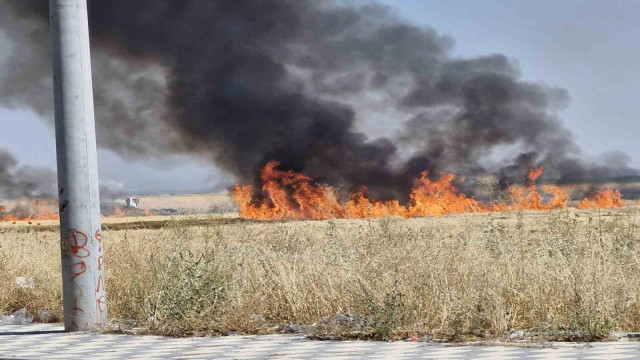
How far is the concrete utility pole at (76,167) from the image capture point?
10.2m

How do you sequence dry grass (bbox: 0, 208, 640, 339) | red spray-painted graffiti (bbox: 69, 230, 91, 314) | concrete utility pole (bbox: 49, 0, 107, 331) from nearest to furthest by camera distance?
dry grass (bbox: 0, 208, 640, 339)
concrete utility pole (bbox: 49, 0, 107, 331)
red spray-painted graffiti (bbox: 69, 230, 91, 314)

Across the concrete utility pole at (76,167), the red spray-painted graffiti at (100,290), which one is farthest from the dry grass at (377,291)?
the concrete utility pole at (76,167)

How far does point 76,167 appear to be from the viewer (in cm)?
1026

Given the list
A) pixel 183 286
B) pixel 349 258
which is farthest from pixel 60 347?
pixel 349 258

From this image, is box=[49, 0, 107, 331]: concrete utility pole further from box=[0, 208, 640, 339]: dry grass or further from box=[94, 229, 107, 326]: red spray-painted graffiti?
box=[0, 208, 640, 339]: dry grass

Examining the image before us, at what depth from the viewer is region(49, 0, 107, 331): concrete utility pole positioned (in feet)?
33.4

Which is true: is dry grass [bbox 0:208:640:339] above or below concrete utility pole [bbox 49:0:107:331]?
below

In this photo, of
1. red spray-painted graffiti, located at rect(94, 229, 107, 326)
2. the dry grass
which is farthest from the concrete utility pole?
the dry grass

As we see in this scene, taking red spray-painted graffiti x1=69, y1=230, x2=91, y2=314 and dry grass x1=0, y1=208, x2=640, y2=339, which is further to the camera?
red spray-painted graffiti x1=69, y1=230, x2=91, y2=314

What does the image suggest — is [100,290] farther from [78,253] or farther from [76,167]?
[76,167]

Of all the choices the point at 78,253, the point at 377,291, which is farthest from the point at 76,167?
the point at 377,291

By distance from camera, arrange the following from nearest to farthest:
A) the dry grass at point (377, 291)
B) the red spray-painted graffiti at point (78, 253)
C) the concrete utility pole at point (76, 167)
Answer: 1. the dry grass at point (377, 291)
2. the concrete utility pole at point (76, 167)
3. the red spray-painted graffiti at point (78, 253)

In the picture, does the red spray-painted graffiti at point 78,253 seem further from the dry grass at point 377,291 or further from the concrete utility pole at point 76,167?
the dry grass at point 377,291

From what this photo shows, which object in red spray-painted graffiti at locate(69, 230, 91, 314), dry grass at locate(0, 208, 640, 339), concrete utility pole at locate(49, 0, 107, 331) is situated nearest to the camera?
dry grass at locate(0, 208, 640, 339)
